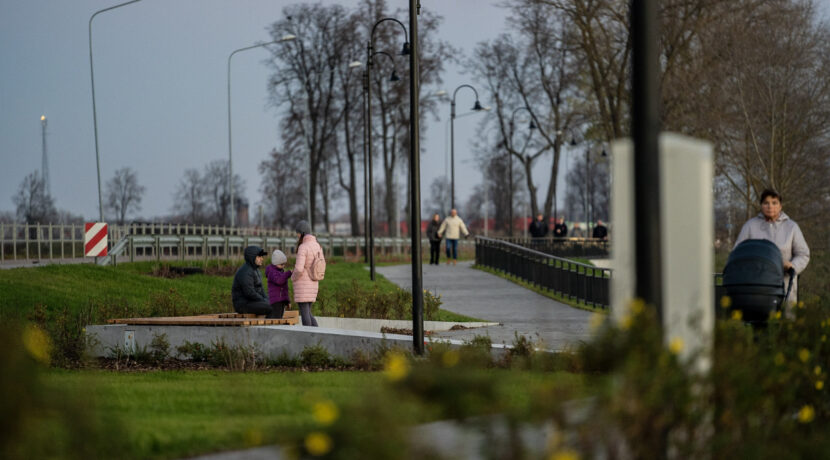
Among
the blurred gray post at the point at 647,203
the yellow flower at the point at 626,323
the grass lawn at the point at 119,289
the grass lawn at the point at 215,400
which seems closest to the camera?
the grass lawn at the point at 215,400

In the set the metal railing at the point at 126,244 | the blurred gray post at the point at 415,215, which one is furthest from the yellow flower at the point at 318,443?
the metal railing at the point at 126,244

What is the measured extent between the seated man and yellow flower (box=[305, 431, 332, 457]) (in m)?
11.5

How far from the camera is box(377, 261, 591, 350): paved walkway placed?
52.8 feet

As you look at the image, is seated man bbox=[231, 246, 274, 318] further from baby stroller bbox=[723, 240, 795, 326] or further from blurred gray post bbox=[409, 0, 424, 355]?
baby stroller bbox=[723, 240, 795, 326]

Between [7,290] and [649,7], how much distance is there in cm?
1589

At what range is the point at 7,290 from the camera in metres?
19.0

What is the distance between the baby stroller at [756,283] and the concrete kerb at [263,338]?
9.60 ft

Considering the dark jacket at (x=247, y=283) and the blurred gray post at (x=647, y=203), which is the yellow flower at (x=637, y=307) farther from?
the dark jacket at (x=247, y=283)

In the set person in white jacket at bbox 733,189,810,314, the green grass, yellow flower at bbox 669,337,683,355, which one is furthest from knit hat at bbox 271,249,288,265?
yellow flower at bbox 669,337,683,355

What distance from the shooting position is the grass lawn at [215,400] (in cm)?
471

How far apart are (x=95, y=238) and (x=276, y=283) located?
38.3ft

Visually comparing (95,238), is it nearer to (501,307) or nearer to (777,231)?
(501,307)

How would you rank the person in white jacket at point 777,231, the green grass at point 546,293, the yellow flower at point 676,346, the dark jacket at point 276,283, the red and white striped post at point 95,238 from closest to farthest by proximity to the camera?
the yellow flower at point 676,346
the person in white jacket at point 777,231
the dark jacket at point 276,283
the green grass at point 546,293
the red and white striped post at point 95,238

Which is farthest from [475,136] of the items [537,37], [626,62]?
[626,62]
